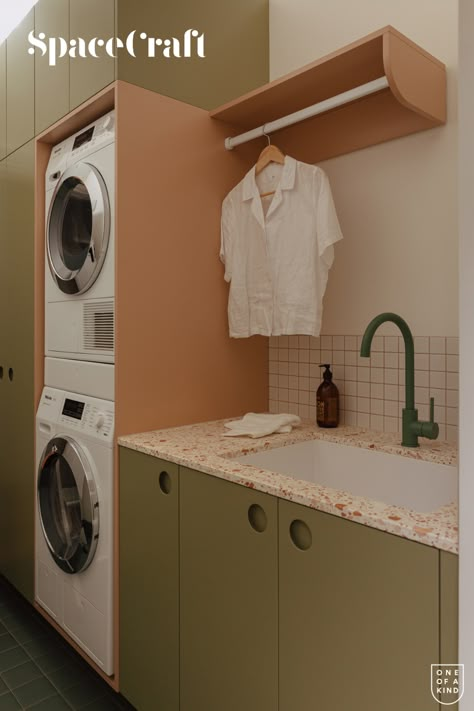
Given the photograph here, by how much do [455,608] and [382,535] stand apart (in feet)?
0.57

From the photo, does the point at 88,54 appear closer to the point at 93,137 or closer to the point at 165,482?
the point at 93,137

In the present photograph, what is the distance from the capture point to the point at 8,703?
1833 millimetres

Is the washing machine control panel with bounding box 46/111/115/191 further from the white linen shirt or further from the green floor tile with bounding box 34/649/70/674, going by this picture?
the green floor tile with bounding box 34/649/70/674

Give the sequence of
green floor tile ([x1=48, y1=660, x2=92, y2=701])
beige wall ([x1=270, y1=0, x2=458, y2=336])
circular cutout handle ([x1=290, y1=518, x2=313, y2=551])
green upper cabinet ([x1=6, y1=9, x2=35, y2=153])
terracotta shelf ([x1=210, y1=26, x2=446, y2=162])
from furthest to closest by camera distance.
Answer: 1. green upper cabinet ([x1=6, y1=9, x2=35, y2=153])
2. green floor tile ([x1=48, y1=660, x2=92, y2=701])
3. beige wall ([x1=270, y1=0, x2=458, y2=336])
4. terracotta shelf ([x1=210, y1=26, x2=446, y2=162])
5. circular cutout handle ([x1=290, y1=518, x2=313, y2=551])

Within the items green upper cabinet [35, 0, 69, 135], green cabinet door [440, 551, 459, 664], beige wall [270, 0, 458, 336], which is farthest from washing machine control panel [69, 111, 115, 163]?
green cabinet door [440, 551, 459, 664]

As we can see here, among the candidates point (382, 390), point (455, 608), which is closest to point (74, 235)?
point (382, 390)

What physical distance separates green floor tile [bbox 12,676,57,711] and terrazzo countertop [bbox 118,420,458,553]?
1.00 m

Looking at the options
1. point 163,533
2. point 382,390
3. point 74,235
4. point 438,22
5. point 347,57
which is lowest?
point 163,533

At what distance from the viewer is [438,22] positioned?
5.62ft

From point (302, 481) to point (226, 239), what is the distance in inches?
44.7

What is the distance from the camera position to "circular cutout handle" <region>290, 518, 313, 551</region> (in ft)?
3.84

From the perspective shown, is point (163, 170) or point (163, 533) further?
point (163, 170)

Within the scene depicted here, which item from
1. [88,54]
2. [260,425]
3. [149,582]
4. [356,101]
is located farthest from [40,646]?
[356,101]

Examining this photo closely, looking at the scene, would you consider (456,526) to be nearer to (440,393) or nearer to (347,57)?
(440,393)
